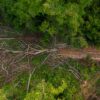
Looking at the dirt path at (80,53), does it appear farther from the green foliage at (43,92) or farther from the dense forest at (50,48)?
the green foliage at (43,92)

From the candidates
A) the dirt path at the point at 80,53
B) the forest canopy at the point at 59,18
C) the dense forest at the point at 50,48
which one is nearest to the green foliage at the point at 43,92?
the dense forest at the point at 50,48

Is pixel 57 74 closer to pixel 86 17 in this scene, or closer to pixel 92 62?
pixel 92 62

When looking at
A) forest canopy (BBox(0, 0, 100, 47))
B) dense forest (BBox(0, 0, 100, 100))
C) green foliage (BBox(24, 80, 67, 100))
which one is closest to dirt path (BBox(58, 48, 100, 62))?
dense forest (BBox(0, 0, 100, 100))

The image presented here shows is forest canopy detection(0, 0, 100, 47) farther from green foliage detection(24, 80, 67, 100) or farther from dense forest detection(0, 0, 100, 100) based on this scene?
green foliage detection(24, 80, 67, 100)

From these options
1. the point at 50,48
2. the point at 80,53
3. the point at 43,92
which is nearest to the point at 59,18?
the point at 50,48

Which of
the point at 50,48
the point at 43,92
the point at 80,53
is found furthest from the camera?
the point at 80,53

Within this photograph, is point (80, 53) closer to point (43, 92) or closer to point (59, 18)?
point (59, 18)

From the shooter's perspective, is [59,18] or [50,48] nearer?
[59,18]

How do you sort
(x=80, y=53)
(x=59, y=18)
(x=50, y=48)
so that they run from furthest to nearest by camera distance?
(x=80, y=53) < (x=50, y=48) < (x=59, y=18)
